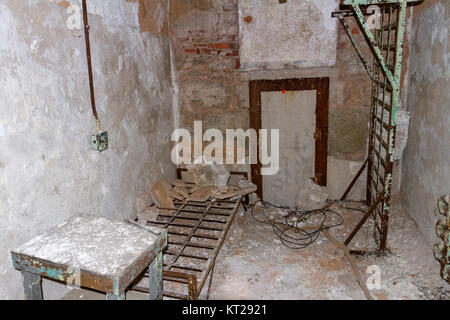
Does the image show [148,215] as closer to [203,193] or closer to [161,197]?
[161,197]

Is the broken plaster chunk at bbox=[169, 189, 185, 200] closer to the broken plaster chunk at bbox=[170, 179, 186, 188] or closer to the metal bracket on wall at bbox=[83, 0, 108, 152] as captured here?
the broken plaster chunk at bbox=[170, 179, 186, 188]

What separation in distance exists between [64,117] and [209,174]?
6.78ft

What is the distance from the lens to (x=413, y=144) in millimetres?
3557

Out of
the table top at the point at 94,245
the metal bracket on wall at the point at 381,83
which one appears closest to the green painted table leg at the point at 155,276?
the table top at the point at 94,245

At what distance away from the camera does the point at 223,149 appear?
14.5 ft

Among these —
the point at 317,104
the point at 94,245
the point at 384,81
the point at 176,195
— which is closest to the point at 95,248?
the point at 94,245

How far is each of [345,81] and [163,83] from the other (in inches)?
81.6

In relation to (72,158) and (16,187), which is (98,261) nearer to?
(16,187)

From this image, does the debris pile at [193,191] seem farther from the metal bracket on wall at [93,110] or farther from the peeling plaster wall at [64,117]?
the metal bracket on wall at [93,110]

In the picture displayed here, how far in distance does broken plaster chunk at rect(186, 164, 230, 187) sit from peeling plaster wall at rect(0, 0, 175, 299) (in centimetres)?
69

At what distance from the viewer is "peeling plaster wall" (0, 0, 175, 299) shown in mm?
2015

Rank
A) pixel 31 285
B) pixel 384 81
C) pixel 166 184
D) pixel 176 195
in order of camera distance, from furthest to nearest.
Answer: pixel 166 184
pixel 176 195
pixel 384 81
pixel 31 285

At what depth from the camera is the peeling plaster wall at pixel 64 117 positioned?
2015 mm

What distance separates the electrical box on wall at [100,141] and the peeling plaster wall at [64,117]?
5 cm
